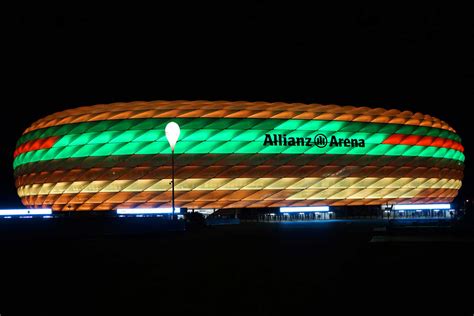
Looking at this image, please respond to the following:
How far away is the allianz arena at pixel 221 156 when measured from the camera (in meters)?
53.7

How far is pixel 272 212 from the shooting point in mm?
58938

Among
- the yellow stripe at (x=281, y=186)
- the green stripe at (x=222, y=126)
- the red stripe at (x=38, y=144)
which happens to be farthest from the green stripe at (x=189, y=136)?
the yellow stripe at (x=281, y=186)

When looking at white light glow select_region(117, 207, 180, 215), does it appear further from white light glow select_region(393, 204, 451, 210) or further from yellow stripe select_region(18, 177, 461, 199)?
white light glow select_region(393, 204, 451, 210)

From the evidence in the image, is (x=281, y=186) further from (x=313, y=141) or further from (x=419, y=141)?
(x=419, y=141)

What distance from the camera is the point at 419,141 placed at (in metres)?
61.2

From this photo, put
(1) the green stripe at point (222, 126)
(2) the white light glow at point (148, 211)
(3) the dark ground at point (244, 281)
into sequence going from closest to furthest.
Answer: (3) the dark ground at point (244, 281) → (2) the white light glow at point (148, 211) → (1) the green stripe at point (222, 126)

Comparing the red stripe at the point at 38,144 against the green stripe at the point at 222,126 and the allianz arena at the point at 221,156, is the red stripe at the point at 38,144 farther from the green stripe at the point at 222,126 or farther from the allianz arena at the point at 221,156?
the green stripe at the point at 222,126

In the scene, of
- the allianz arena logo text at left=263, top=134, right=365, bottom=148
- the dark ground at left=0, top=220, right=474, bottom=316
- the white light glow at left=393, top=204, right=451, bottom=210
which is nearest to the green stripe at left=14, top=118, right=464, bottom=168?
the allianz arena logo text at left=263, top=134, right=365, bottom=148

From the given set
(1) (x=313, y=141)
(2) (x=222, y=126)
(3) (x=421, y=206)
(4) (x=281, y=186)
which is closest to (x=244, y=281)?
(2) (x=222, y=126)

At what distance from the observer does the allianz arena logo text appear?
54862 mm

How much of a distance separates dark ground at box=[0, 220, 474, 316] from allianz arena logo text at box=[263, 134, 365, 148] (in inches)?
1412

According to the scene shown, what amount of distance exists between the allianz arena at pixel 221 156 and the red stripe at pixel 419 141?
13 centimetres

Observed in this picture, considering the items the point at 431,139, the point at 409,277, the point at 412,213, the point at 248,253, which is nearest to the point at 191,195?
the point at 412,213

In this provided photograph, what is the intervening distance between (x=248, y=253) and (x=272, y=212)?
41.8 meters
